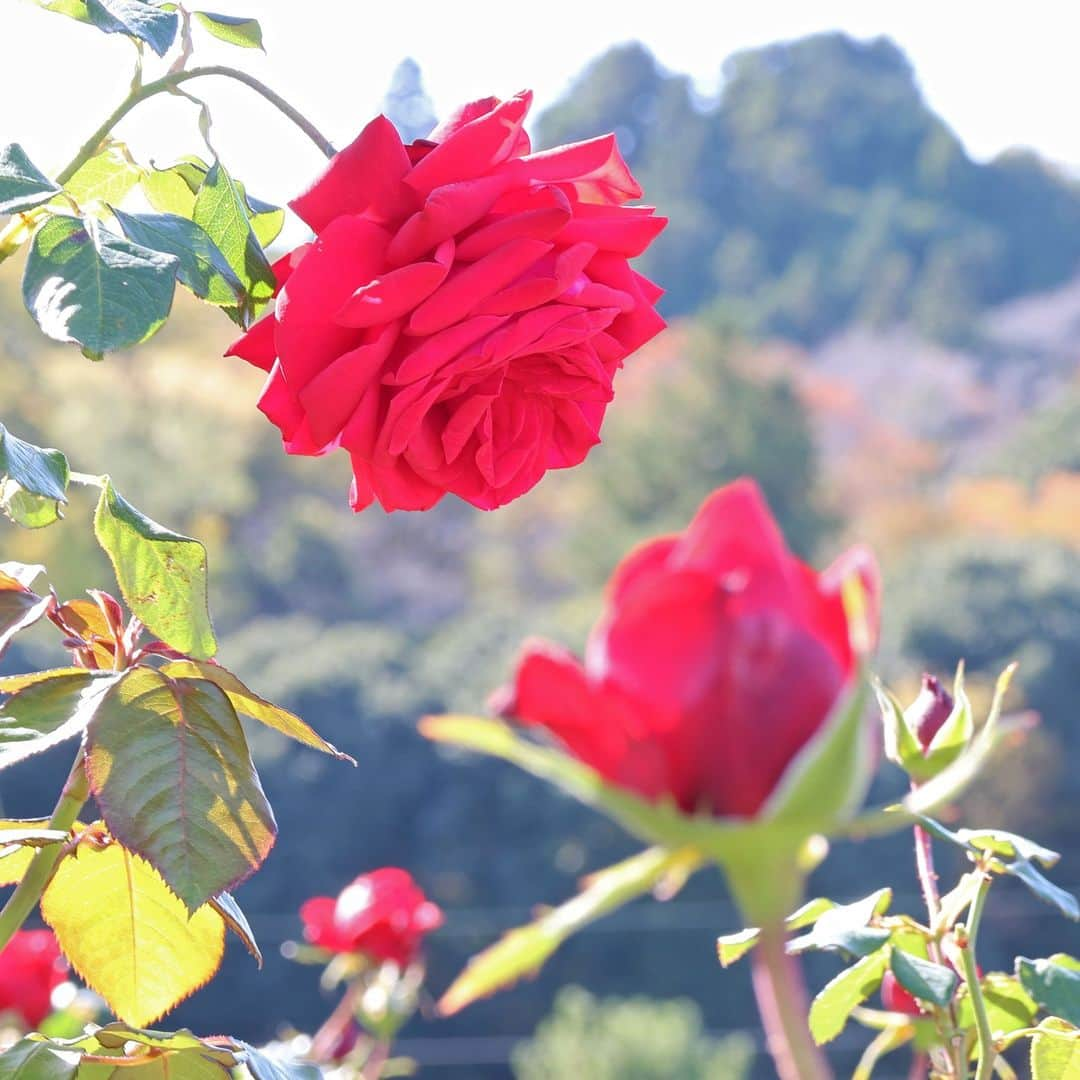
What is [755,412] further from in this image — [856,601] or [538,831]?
[856,601]

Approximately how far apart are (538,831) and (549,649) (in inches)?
150

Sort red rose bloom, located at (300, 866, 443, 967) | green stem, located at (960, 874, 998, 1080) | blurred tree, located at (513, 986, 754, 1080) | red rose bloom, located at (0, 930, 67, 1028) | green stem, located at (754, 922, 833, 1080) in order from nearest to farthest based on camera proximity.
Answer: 1. green stem, located at (754, 922, 833, 1080)
2. green stem, located at (960, 874, 998, 1080)
3. red rose bloom, located at (0, 930, 67, 1028)
4. red rose bloom, located at (300, 866, 443, 967)
5. blurred tree, located at (513, 986, 754, 1080)

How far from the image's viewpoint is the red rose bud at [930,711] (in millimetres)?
365

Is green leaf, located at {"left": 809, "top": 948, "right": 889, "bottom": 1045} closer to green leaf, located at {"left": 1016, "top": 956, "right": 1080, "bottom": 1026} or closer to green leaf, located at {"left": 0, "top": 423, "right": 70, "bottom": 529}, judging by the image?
green leaf, located at {"left": 1016, "top": 956, "right": 1080, "bottom": 1026}

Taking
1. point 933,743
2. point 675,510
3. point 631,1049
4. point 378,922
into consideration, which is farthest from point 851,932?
point 675,510

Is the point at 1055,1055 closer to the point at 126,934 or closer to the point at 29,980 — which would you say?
the point at 126,934

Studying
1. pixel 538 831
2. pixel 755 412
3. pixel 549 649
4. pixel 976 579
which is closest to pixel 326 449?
pixel 549 649

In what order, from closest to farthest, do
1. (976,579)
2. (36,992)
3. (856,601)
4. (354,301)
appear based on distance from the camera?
(856,601), (354,301), (36,992), (976,579)

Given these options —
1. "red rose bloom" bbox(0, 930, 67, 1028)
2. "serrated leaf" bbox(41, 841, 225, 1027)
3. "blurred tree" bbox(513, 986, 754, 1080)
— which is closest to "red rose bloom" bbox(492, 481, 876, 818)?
"serrated leaf" bbox(41, 841, 225, 1027)

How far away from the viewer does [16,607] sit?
368 mm

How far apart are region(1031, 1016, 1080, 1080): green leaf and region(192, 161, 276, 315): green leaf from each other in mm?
271

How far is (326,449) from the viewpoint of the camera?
1.14ft

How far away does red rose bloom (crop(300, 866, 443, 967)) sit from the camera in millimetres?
997

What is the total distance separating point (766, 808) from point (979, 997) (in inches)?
6.3
